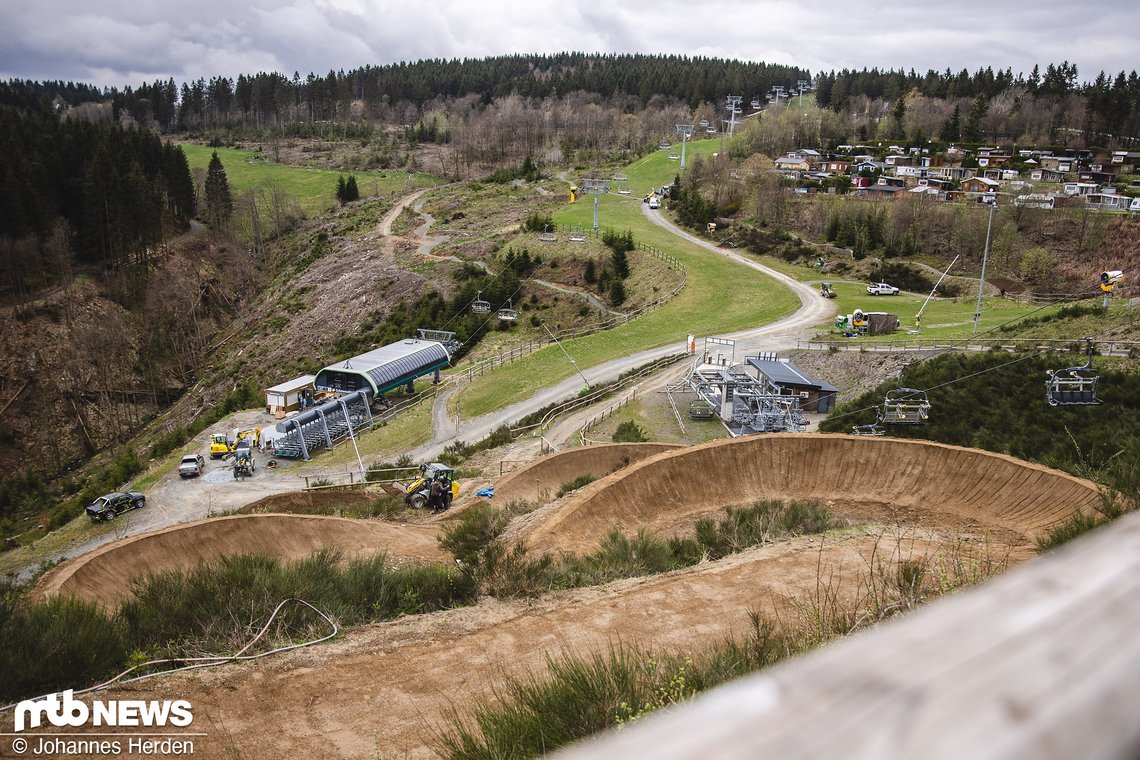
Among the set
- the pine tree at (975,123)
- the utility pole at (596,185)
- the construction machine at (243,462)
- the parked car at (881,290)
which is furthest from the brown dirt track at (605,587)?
the pine tree at (975,123)

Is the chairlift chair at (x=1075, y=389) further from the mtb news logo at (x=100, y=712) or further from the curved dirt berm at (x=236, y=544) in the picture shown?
the mtb news logo at (x=100, y=712)

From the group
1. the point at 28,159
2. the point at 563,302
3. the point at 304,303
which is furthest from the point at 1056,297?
the point at 28,159

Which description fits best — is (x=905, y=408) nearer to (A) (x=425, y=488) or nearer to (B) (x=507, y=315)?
(A) (x=425, y=488)

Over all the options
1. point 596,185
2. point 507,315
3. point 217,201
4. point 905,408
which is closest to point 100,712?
point 905,408

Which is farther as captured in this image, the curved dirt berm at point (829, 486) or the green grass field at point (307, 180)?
the green grass field at point (307, 180)

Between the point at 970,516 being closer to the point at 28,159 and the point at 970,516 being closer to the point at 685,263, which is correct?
the point at 685,263

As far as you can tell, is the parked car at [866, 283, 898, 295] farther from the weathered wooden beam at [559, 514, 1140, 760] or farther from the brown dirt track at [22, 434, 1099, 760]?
the weathered wooden beam at [559, 514, 1140, 760]

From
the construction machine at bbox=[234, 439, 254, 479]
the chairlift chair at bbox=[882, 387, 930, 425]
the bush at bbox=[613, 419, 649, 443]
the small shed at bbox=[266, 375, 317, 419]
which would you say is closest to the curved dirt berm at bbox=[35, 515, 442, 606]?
the bush at bbox=[613, 419, 649, 443]
